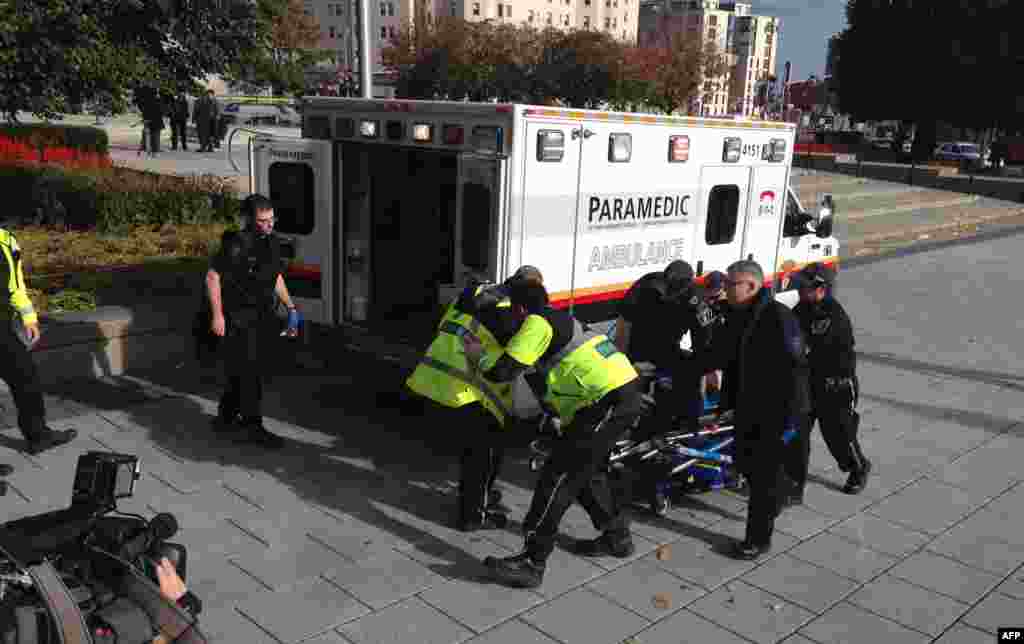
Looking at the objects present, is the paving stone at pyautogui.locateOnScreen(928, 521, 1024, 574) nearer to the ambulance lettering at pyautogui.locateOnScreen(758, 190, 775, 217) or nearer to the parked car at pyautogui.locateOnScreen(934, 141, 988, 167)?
the ambulance lettering at pyautogui.locateOnScreen(758, 190, 775, 217)

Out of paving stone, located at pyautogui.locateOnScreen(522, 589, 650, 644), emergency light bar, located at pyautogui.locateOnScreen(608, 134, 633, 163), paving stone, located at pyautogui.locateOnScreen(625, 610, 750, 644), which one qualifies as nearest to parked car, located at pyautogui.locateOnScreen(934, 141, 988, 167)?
emergency light bar, located at pyautogui.locateOnScreen(608, 134, 633, 163)

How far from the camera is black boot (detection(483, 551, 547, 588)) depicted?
4.88 meters

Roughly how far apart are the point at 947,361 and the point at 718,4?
16924 centimetres

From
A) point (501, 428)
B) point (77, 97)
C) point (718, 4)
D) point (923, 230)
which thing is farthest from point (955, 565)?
point (718, 4)

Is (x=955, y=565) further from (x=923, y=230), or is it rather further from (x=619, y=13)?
(x=619, y=13)

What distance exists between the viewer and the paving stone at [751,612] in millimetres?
4648

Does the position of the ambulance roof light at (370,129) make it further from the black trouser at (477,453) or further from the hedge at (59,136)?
the hedge at (59,136)

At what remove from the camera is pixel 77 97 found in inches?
397

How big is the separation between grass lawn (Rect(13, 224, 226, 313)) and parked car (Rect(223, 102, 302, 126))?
1049 inches

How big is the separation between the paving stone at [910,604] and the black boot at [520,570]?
1790mm

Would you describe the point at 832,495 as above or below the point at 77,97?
below

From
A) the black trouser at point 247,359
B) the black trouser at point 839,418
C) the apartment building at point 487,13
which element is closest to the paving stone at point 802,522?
the black trouser at point 839,418

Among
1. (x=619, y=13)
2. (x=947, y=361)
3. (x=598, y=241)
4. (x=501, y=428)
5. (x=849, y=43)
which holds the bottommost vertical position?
(x=947, y=361)

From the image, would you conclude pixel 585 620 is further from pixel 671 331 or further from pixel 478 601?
pixel 671 331
